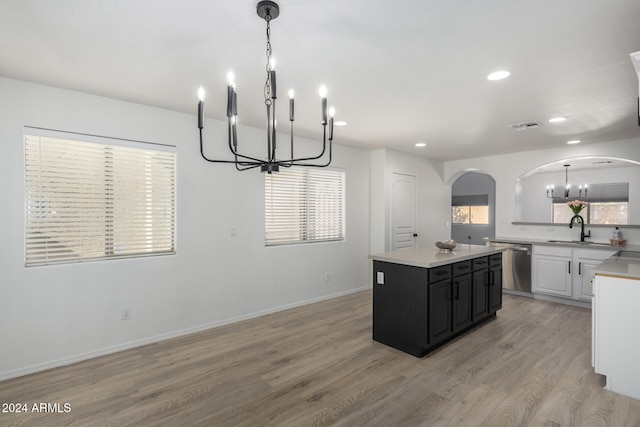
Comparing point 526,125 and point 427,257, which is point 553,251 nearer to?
point 526,125

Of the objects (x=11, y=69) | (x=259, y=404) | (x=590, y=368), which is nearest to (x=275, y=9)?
(x=11, y=69)

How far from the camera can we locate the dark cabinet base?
10.3 ft

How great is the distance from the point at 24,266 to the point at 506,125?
5.21m

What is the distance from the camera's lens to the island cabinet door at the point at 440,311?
3.16m

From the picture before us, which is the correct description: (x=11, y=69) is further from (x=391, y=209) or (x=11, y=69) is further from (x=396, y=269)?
(x=391, y=209)

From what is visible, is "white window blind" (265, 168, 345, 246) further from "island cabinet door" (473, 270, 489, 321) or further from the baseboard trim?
"island cabinet door" (473, 270, 489, 321)

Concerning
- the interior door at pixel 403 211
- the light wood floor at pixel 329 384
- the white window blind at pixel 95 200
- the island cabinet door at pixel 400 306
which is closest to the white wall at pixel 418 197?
the interior door at pixel 403 211

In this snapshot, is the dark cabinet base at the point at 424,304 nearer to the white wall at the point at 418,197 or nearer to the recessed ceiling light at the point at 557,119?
the recessed ceiling light at the point at 557,119

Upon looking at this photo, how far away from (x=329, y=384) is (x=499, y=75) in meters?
2.80

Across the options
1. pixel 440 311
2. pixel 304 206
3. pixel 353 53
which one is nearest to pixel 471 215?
pixel 304 206

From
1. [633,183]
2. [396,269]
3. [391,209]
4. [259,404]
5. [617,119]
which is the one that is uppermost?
[617,119]

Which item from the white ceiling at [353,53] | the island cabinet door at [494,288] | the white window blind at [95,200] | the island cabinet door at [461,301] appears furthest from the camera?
the island cabinet door at [494,288]

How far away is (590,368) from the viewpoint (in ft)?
9.61

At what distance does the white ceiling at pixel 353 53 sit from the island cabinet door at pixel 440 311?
1835 millimetres
